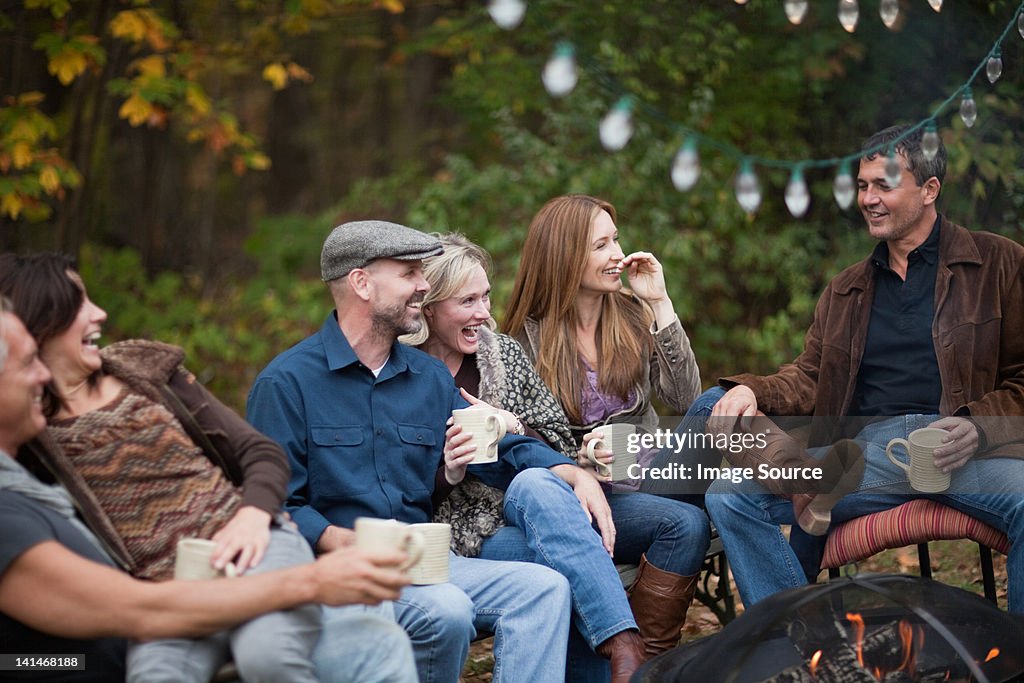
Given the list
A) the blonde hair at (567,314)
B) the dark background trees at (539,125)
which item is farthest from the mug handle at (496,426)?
the dark background trees at (539,125)

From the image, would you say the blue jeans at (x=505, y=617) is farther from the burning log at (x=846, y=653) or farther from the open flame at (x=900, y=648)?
the open flame at (x=900, y=648)

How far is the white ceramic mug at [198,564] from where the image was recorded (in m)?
2.38

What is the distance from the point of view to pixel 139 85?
6562 mm

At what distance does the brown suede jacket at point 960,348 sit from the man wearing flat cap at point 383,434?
1114 mm

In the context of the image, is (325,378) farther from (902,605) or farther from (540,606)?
(902,605)

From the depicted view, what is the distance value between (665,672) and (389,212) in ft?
20.9

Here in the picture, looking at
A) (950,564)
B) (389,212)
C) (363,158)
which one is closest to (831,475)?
(950,564)

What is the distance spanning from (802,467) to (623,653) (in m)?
0.89

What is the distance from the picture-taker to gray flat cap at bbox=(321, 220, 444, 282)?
125 inches

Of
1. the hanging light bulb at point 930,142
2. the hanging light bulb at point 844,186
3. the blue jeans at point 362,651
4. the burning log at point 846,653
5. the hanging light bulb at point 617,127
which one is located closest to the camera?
the blue jeans at point 362,651

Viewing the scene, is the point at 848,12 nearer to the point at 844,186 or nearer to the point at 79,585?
the point at 844,186

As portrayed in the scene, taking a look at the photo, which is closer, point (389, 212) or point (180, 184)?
point (389, 212)

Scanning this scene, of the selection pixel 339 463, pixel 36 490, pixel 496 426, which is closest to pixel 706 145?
pixel 496 426

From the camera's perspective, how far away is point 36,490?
2336 millimetres
